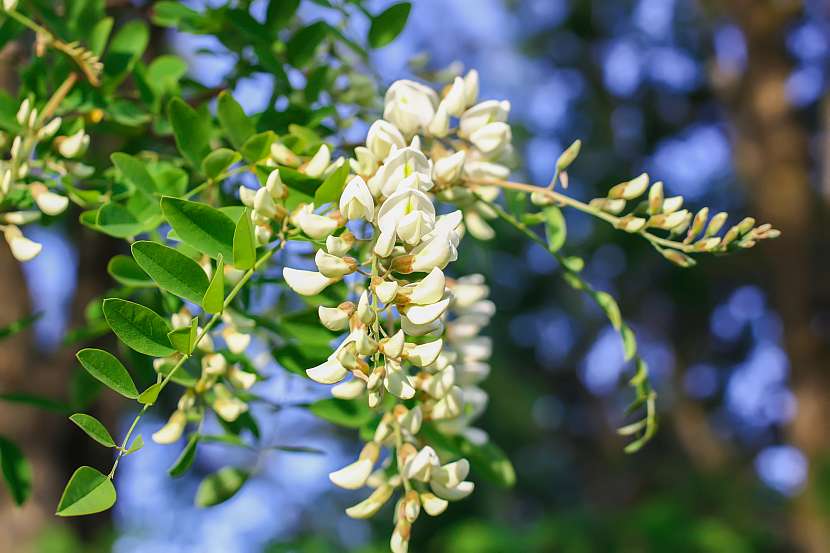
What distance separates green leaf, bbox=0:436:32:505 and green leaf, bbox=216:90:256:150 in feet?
1.10

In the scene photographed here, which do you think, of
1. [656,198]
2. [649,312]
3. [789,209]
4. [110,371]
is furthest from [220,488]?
[649,312]

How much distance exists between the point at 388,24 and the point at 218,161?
0.92ft

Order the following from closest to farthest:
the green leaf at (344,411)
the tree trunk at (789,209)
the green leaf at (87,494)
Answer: the green leaf at (87,494) < the green leaf at (344,411) < the tree trunk at (789,209)

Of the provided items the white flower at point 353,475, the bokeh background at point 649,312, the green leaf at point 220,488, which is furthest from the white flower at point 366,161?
the bokeh background at point 649,312

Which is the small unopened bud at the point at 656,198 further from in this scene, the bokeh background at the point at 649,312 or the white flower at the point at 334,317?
the bokeh background at the point at 649,312

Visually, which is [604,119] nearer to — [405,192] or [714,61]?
[714,61]

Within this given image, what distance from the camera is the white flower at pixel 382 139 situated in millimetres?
573

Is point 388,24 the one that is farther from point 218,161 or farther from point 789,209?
point 789,209

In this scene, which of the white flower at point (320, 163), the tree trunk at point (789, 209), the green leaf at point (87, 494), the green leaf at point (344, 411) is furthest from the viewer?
the tree trunk at point (789, 209)

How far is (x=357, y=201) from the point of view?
53 centimetres

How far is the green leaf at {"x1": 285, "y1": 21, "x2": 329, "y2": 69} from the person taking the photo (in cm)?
77

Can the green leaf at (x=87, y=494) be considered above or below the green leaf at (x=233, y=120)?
below

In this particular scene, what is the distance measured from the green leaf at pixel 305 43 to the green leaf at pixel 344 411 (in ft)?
1.02

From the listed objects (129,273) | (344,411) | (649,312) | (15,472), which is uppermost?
(129,273)
